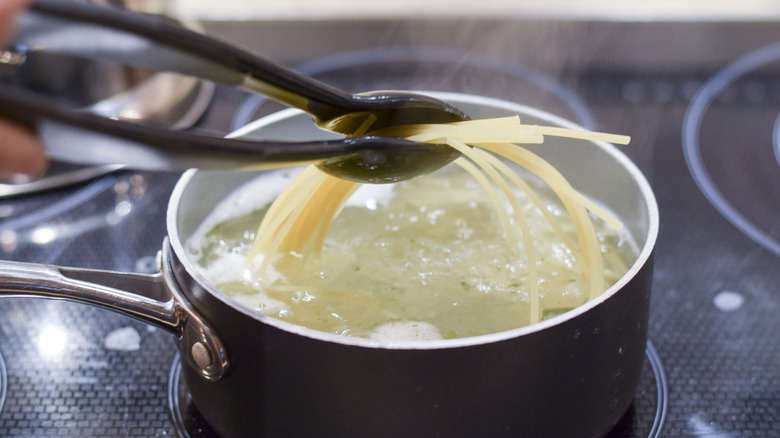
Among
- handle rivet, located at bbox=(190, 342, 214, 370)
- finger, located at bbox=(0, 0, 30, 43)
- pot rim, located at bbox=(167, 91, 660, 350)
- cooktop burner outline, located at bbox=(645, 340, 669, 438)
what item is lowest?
cooktop burner outline, located at bbox=(645, 340, 669, 438)

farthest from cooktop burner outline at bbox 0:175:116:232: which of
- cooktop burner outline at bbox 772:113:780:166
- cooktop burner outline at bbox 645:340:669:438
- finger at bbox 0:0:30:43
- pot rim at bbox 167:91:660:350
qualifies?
cooktop burner outline at bbox 772:113:780:166

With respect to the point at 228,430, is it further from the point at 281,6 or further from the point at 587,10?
the point at 587,10

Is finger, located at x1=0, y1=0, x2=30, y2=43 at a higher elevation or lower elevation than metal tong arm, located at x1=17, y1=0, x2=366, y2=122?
higher

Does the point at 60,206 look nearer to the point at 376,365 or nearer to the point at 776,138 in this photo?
the point at 376,365

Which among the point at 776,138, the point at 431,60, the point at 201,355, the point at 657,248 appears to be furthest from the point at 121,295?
the point at 776,138

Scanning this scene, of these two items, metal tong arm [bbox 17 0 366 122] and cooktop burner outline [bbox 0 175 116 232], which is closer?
metal tong arm [bbox 17 0 366 122]

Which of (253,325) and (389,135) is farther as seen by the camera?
(389,135)

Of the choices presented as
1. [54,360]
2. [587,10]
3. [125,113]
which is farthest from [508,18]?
[54,360]

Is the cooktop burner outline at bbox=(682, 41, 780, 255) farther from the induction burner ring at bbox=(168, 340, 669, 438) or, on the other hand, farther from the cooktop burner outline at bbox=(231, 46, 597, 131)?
the induction burner ring at bbox=(168, 340, 669, 438)
